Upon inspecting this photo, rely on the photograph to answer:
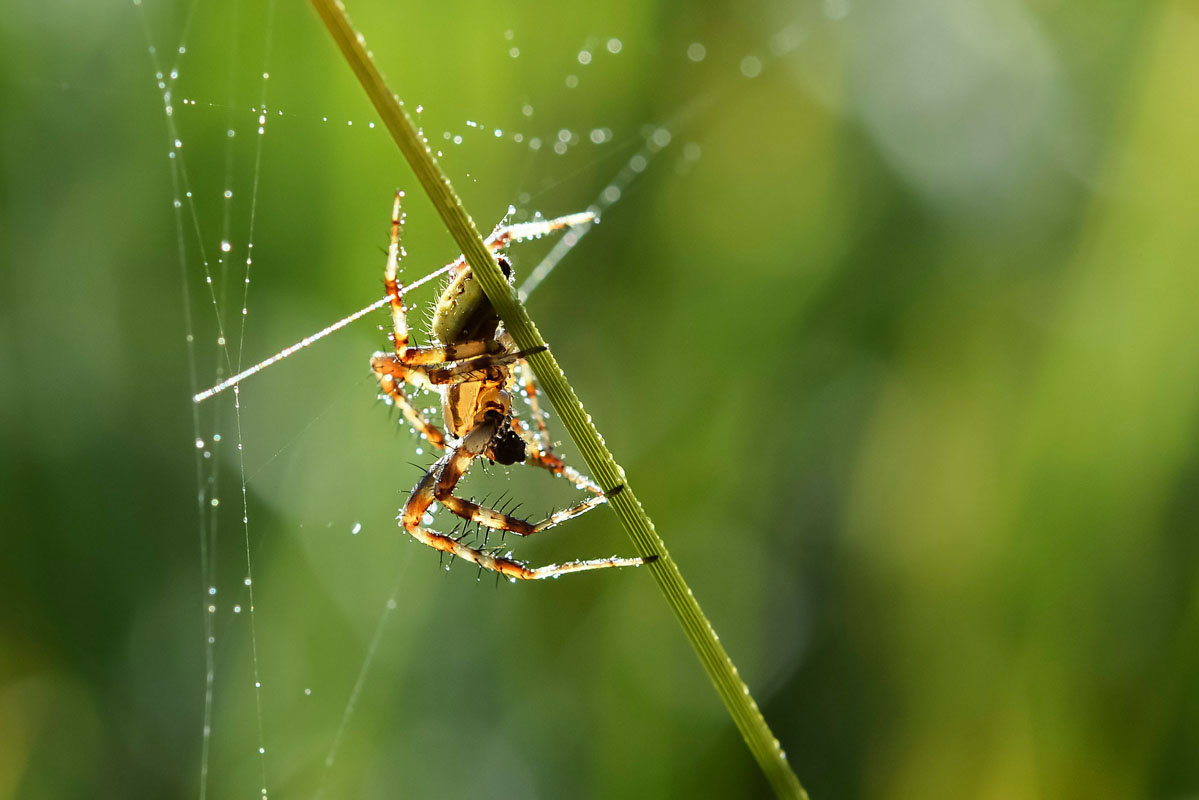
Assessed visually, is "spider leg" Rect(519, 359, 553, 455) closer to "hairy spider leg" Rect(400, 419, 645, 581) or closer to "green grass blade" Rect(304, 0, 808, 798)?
"hairy spider leg" Rect(400, 419, 645, 581)

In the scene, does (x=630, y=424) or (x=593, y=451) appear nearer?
(x=593, y=451)

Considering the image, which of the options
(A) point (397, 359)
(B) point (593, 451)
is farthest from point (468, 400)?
(B) point (593, 451)

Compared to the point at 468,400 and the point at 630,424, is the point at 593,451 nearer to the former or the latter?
the point at 468,400

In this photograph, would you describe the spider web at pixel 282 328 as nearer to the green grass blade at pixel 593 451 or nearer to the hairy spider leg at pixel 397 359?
the hairy spider leg at pixel 397 359

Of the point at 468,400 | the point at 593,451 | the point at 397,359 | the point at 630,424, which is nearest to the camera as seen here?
the point at 593,451

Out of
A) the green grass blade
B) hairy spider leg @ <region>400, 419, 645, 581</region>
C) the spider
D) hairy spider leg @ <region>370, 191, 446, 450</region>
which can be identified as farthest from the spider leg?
the green grass blade

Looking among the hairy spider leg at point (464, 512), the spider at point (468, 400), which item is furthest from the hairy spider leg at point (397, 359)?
the hairy spider leg at point (464, 512)

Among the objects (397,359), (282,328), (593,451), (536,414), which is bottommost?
(593,451)

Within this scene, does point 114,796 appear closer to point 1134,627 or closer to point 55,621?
point 55,621
